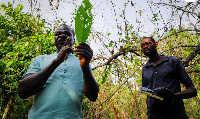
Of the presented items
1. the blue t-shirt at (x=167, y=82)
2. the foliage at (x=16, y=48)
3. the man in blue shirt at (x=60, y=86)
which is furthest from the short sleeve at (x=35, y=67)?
the foliage at (x=16, y=48)

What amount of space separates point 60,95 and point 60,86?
0.20 feet

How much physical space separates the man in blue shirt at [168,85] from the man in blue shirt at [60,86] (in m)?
1.00

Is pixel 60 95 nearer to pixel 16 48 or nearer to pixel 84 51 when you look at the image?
pixel 84 51

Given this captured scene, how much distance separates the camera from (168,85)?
71.8 inches

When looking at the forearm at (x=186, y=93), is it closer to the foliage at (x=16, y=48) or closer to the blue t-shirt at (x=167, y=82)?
the blue t-shirt at (x=167, y=82)

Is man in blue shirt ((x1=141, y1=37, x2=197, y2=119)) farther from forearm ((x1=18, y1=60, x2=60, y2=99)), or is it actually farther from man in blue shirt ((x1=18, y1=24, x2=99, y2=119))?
forearm ((x1=18, y1=60, x2=60, y2=99))

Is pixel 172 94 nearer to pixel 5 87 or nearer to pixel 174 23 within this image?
pixel 174 23

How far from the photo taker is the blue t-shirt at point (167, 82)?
173cm

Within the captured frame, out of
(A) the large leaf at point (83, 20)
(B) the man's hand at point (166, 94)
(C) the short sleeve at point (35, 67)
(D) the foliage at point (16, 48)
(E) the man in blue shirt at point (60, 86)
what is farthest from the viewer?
(D) the foliage at point (16, 48)

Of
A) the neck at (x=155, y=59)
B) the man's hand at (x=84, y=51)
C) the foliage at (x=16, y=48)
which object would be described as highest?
the foliage at (x=16, y=48)

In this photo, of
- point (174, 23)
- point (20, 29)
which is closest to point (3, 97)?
point (20, 29)

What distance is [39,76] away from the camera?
36.7 inches

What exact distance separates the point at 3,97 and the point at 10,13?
8.18ft

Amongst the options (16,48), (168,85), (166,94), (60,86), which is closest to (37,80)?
(60,86)
